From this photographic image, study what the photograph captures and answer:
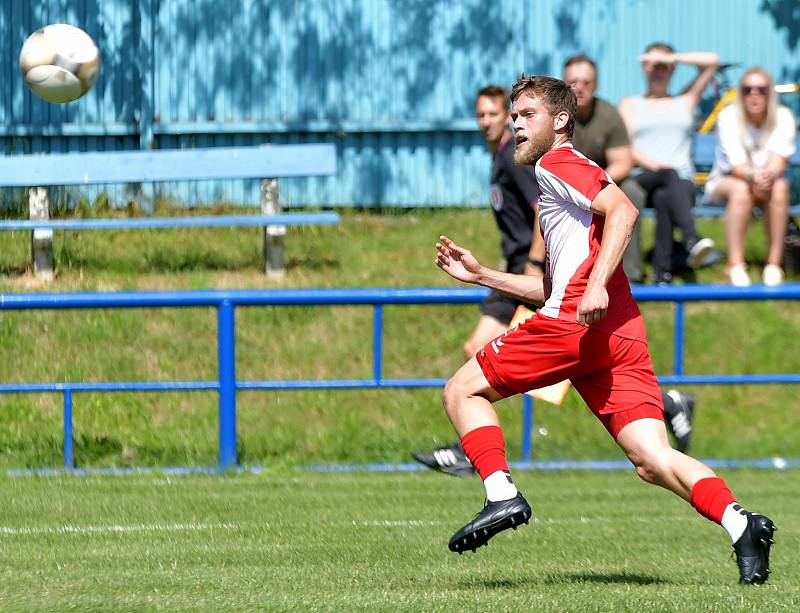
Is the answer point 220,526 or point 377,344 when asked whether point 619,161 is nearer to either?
point 377,344

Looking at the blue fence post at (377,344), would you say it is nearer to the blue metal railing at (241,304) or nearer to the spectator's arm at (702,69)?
the blue metal railing at (241,304)

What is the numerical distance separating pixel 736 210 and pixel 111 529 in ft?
20.7

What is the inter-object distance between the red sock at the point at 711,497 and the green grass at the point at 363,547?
26 centimetres

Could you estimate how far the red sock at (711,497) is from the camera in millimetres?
4770

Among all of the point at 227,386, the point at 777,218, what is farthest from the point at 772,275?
the point at 227,386

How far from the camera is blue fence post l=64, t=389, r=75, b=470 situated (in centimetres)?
871

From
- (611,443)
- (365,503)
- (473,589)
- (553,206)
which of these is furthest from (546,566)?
(611,443)

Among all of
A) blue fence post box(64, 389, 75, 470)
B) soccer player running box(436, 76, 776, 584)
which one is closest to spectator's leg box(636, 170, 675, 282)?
blue fence post box(64, 389, 75, 470)

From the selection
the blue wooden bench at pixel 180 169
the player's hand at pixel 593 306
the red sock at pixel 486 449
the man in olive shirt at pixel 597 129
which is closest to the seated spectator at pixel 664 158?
the man in olive shirt at pixel 597 129

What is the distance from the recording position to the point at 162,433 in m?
9.66

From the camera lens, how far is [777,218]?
37.1 feet

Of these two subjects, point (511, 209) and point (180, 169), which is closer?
point (511, 209)

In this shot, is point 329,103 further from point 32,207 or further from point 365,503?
point 365,503

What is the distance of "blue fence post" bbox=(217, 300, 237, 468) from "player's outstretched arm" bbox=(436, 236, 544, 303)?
3621 millimetres
